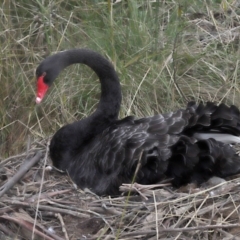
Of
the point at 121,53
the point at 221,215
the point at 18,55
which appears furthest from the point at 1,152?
the point at 221,215

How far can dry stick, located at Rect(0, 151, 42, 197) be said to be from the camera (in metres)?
3.58

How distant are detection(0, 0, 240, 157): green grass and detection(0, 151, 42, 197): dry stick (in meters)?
0.59

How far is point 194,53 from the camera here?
4949 mm

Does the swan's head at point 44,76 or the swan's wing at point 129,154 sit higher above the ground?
the swan's head at point 44,76

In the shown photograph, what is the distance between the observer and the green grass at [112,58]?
475 centimetres

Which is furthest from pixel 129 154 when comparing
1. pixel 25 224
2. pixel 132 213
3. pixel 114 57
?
pixel 114 57

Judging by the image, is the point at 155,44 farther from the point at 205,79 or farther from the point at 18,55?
the point at 18,55

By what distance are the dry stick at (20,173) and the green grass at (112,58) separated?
1.94ft

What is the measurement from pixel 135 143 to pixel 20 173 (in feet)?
2.06

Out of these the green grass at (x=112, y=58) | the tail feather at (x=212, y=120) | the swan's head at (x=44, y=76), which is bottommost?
the green grass at (x=112, y=58)

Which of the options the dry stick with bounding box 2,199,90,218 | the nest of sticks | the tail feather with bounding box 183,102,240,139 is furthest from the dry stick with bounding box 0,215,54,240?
the tail feather with bounding box 183,102,240,139

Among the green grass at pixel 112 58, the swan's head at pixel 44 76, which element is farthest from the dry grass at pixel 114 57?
the swan's head at pixel 44 76

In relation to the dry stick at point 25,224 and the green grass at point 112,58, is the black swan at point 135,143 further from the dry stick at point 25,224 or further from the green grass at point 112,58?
the green grass at point 112,58

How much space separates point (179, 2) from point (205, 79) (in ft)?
2.10
